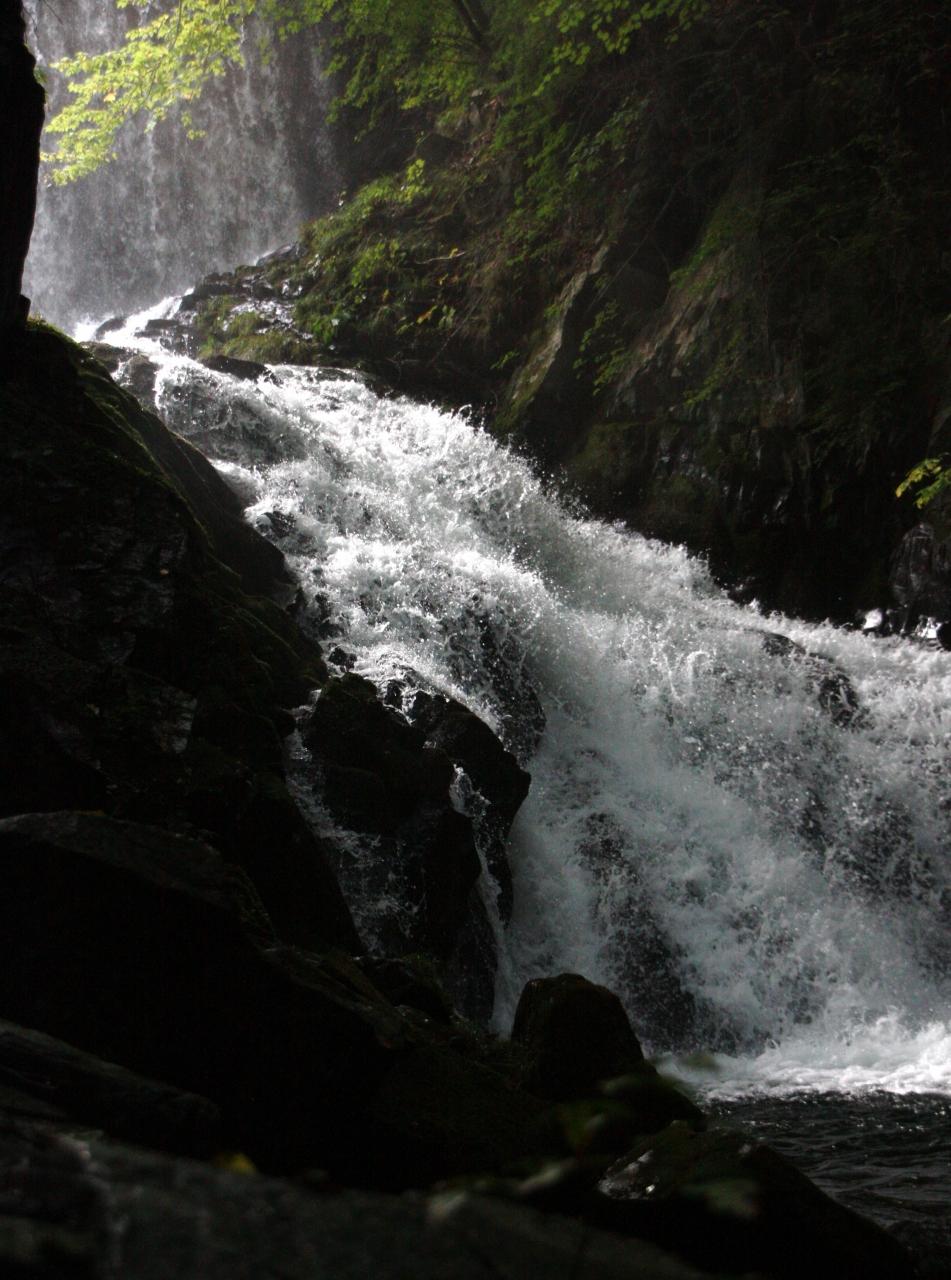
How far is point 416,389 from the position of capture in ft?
49.7

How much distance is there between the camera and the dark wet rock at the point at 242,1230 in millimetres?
1060

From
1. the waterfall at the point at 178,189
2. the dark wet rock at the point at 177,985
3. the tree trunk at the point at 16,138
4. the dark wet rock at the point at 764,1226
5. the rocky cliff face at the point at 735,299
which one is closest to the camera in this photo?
the dark wet rock at the point at 764,1226

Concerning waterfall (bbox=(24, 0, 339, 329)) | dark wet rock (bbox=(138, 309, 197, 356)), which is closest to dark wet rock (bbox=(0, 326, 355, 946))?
dark wet rock (bbox=(138, 309, 197, 356))

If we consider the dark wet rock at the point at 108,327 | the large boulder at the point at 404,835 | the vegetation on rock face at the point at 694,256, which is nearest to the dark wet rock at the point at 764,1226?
the large boulder at the point at 404,835

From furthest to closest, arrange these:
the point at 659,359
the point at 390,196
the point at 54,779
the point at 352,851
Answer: the point at 390,196, the point at 659,359, the point at 352,851, the point at 54,779

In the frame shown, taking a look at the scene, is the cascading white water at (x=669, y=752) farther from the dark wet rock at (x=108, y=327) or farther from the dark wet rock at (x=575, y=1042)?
the dark wet rock at (x=108, y=327)

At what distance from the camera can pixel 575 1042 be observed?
14.3ft

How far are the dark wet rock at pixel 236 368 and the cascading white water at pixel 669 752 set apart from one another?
1.26 m

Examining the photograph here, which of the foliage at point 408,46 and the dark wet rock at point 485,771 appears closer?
the dark wet rock at point 485,771

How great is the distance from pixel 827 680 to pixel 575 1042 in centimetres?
598

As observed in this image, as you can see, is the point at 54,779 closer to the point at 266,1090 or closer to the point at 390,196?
the point at 266,1090

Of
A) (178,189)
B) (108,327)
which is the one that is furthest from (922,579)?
(178,189)

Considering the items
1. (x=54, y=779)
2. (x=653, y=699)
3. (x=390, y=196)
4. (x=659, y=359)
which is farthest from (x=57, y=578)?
(x=390, y=196)

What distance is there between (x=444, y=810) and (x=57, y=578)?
2716mm
